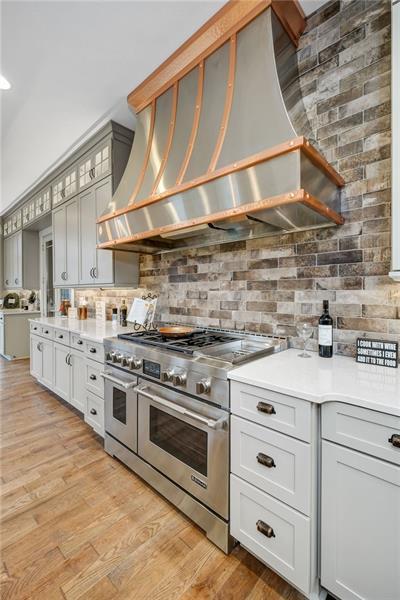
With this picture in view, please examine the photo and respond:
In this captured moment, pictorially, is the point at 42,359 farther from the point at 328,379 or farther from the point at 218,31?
the point at 218,31

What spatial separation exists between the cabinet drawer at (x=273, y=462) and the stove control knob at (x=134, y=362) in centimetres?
82

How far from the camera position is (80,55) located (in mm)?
2092

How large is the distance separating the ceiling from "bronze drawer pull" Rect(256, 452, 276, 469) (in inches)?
99.9

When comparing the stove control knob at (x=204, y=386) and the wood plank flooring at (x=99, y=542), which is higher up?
the stove control knob at (x=204, y=386)

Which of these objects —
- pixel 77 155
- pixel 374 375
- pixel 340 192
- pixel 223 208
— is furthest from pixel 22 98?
pixel 374 375

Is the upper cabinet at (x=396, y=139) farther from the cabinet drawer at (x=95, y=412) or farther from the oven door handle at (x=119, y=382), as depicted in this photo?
the cabinet drawer at (x=95, y=412)

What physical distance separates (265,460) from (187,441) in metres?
0.54

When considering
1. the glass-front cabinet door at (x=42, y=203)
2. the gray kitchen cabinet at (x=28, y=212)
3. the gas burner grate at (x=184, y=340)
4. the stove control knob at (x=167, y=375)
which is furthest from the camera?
the gray kitchen cabinet at (x=28, y=212)

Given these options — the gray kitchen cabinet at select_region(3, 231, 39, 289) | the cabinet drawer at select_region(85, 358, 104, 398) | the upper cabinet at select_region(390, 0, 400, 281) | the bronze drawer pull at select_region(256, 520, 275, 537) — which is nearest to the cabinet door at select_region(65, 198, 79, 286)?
the cabinet drawer at select_region(85, 358, 104, 398)

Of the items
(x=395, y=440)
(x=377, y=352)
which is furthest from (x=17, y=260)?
(x=395, y=440)

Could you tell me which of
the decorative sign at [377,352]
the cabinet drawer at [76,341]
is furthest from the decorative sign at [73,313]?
the decorative sign at [377,352]

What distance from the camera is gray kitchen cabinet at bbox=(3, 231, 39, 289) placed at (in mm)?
5746

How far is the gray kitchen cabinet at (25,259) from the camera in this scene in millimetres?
5746

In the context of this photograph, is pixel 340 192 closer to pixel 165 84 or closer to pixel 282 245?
pixel 282 245
